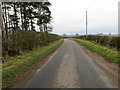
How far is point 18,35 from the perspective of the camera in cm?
1742

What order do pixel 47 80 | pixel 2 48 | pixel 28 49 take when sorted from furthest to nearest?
pixel 28 49
pixel 2 48
pixel 47 80

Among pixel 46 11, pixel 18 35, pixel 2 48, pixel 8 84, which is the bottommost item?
pixel 8 84

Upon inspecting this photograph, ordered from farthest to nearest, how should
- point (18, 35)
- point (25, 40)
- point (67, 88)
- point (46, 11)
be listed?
point (46, 11) → point (25, 40) → point (18, 35) → point (67, 88)

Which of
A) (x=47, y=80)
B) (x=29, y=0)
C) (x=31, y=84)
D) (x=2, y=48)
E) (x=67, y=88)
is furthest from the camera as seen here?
(x=29, y=0)

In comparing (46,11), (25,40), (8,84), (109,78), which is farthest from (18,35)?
(46,11)

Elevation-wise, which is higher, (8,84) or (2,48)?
(2,48)

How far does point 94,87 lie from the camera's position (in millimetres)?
5914

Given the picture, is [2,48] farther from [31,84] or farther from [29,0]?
[29,0]

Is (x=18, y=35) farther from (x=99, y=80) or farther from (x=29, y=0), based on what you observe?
(x=29, y=0)

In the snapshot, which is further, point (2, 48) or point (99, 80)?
point (2, 48)

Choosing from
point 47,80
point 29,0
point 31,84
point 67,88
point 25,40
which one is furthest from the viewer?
point 29,0

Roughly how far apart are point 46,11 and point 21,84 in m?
35.9

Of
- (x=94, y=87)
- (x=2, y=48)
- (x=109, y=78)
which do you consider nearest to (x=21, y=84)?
(x=94, y=87)

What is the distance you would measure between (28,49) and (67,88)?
50.3 feet
